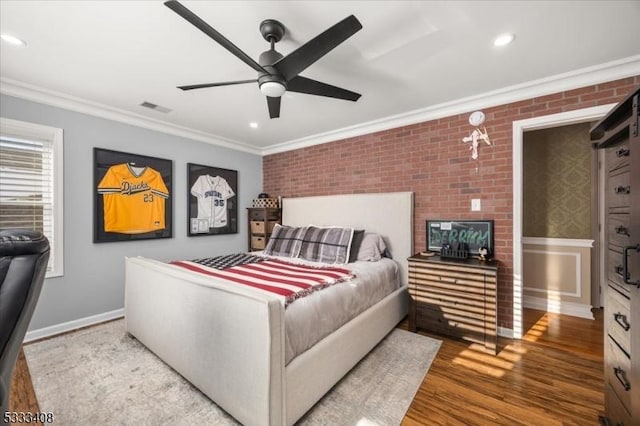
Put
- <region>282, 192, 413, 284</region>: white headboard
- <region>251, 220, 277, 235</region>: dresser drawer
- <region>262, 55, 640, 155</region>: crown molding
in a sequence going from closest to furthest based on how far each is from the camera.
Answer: <region>262, 55, 640, 155</region>: crown molding, <region>282, 192, 413, 284</region>: white headboard, <region>251, 220, 277, 235</region>: dresser drawer

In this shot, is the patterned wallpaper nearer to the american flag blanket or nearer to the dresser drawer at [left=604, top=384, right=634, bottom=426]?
the dresser drawer at [left=604, top=384, right=634, bottom=426]

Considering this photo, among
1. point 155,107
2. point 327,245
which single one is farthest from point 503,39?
point 155,107

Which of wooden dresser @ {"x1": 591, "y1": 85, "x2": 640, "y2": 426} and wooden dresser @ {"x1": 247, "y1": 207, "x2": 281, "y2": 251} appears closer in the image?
wooden dresser @ {"x1": 591, "y1": 85, "x2": 640, "y2": 426}

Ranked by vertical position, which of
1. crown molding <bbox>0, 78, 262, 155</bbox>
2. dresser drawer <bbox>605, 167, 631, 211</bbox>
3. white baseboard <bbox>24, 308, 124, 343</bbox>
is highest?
crown molding <bbox>0, 78, 262, 155</bbox>

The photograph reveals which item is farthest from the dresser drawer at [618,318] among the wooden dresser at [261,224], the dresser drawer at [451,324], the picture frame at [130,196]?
the picture frame at [130,196]

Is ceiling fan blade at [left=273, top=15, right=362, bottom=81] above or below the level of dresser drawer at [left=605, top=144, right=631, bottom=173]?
above

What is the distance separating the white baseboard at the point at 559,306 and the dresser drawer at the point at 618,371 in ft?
7.45

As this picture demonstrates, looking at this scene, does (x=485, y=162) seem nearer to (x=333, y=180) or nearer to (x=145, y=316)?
(x=333, y=180)

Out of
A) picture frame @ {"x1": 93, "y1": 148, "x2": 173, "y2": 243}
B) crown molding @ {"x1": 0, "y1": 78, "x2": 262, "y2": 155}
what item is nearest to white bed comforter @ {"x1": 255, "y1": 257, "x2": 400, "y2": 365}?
picture frame @ {"x1": 93, "y1": 148, "x2": 173, "y2": 243}

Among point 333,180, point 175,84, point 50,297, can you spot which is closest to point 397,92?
point 333,180

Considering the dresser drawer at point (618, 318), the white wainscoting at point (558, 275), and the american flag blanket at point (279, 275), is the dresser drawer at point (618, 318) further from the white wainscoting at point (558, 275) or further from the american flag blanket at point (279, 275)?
the white wainscoting at point (558, 275)

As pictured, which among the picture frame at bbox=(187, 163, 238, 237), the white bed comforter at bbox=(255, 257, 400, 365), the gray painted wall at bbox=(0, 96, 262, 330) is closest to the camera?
the white bed comforter at bbox=(255, 257, 400, 365)

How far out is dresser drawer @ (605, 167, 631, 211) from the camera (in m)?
1.15

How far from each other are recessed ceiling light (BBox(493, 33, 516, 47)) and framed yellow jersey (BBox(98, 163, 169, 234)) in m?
3.79
